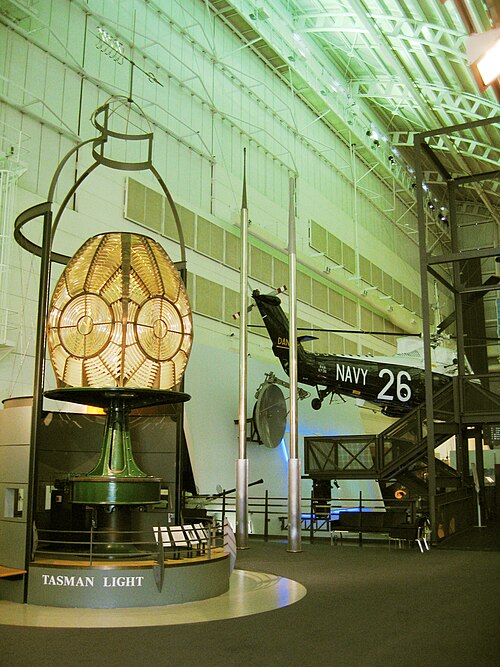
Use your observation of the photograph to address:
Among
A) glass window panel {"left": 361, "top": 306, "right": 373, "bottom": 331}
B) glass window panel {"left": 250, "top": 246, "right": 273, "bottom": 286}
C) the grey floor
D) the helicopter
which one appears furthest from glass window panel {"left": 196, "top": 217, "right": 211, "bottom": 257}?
the grey floor

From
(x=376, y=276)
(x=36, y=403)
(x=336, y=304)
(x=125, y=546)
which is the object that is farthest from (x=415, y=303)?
(x=36, y=403)

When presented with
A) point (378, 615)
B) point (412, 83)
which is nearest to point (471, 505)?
point (378, 615)

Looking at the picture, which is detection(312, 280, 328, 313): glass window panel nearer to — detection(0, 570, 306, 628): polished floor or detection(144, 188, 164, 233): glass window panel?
detection(144, 188, 164, 233): glass window panel

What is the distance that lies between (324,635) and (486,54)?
5.08m

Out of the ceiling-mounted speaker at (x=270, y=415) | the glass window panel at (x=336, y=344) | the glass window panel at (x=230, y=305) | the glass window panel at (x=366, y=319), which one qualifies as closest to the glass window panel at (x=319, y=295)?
the glass window panel at (x=336, y=344)

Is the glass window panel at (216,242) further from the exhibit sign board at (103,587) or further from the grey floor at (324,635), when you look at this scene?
the exhibit sign board at (103,587)

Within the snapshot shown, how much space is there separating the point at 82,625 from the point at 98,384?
2865 millimetres

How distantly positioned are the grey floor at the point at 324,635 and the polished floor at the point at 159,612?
0.21 meters

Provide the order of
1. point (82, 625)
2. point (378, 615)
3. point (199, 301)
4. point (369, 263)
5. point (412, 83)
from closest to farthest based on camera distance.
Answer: point (82, 625), point (378, 615), point (199, 301), point (412, 83), point (369, 263)

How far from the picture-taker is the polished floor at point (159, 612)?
6746 mm

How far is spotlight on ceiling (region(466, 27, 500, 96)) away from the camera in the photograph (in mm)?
2909

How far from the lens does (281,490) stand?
2256 centimetres

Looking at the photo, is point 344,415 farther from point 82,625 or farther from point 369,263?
point 82,625

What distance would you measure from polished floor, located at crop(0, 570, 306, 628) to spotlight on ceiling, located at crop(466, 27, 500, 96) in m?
5.73
